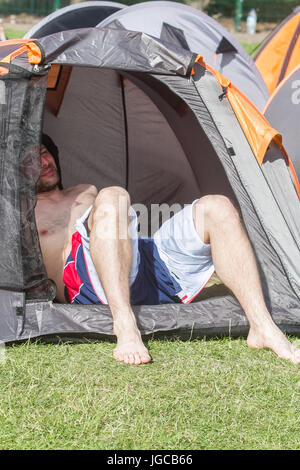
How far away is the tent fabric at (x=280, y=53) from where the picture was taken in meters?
5.39

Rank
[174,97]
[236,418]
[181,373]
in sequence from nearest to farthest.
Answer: [236,418] → [181,373] → [174,97]

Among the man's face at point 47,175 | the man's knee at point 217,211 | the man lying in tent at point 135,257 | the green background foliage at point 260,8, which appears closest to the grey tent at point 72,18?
the man's face at point 47,175

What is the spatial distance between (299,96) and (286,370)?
6.93ft

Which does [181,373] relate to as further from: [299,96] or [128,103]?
[299,96]

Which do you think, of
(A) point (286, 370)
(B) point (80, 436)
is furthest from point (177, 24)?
(B) point (80, 436)

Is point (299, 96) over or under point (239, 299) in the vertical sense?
over

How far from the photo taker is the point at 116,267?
2.35m

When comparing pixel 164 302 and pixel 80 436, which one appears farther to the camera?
pixel 164 302

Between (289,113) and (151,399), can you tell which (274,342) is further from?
(289,113)

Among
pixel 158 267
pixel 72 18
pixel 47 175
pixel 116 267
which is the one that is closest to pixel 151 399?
pixel 116 267

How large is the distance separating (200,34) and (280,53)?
1.07 m

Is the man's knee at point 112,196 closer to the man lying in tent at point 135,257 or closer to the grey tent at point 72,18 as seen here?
the man lying in tent at point 135,257

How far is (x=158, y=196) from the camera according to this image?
3.91 m

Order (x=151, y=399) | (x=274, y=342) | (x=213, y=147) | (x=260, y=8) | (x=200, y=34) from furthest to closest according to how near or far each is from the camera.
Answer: (x=260, y=8), (x=200, y=34), (x=213, y=147), (x=274, y=342), (x=151, y=399)
